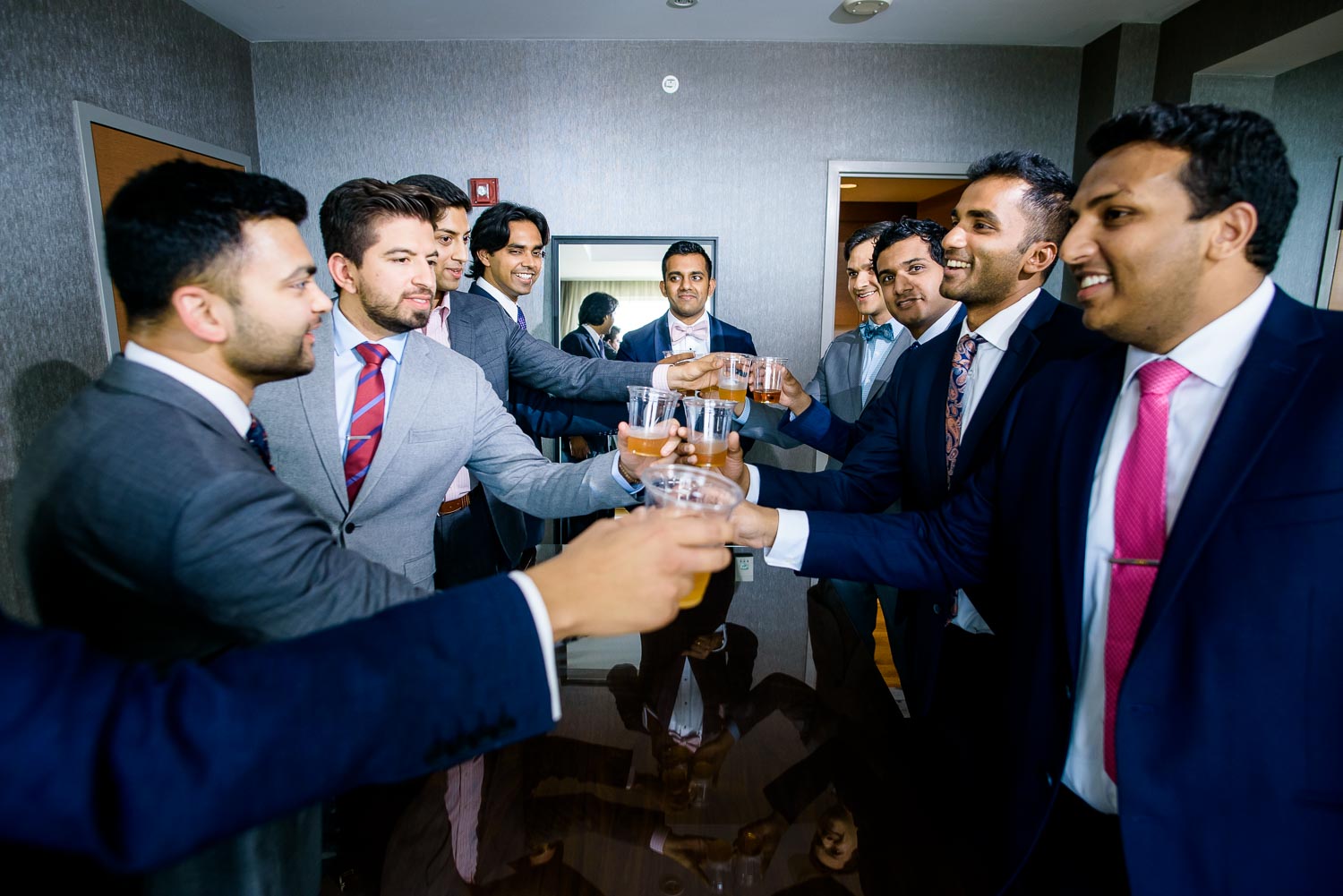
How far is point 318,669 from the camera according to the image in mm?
658

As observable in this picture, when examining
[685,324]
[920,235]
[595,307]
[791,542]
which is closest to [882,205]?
[595,307]

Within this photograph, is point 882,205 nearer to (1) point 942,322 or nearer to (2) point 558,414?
(1) point 942,322

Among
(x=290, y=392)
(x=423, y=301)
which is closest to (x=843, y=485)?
(x=423, y=301)

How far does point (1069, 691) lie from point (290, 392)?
74.9 inches

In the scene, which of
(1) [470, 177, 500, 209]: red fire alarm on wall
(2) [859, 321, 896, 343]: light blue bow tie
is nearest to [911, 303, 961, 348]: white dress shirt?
(2) [859, 321, 896, 343]: light blue bow tie

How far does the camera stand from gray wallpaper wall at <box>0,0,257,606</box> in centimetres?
301

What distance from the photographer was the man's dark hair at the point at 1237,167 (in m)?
1.20

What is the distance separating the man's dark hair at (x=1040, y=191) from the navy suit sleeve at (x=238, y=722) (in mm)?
2078

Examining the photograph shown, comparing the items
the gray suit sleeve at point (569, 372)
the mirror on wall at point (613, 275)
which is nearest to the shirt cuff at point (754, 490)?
the gray suit sleeve at point (569, 372)

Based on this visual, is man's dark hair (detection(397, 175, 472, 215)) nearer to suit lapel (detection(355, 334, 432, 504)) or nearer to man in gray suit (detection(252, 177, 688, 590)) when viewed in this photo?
man in gray suit (detection(252, 177, 688, 590))

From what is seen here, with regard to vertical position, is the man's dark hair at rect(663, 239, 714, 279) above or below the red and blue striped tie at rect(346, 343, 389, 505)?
above

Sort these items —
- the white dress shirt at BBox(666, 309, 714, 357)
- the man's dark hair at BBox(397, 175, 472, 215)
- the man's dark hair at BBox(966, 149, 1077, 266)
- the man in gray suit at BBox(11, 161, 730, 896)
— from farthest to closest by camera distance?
the white dress shirt at BBox(666, 309, 714, 357) → the man's dark hair at BBox(397, 175, 472, 215) → the man's dark hair at BBox(966, 149, 1077, 266) → the man in gray suit at BBox(11, 161, 730, 896)

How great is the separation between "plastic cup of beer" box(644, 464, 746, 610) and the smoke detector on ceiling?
405 cm

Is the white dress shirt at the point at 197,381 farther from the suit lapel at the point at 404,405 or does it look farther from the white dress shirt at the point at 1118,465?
the white dress shirt at the point at 1118,465
